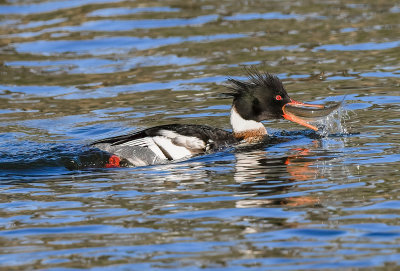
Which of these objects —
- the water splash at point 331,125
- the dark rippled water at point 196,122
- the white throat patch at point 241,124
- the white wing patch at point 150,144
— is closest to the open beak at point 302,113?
the water splash at point 331,125

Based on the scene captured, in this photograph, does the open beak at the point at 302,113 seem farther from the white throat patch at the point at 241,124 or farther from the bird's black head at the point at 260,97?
the white throat patch at the point at 241,124

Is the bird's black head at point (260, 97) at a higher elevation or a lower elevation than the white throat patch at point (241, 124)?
higher

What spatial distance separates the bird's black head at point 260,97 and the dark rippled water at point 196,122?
483mm

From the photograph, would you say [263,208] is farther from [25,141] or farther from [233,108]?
[25,141]

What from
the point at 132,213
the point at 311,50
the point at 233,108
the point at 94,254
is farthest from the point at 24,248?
the point at 311,50

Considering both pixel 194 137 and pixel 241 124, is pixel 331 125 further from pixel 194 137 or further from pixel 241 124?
pixel 194 137

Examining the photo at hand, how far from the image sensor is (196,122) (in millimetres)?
11648

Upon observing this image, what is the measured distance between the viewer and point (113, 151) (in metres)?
9.85

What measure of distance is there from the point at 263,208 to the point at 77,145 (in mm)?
4173

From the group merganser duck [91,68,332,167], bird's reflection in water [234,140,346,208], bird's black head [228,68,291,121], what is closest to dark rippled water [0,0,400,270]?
bird's reflection in water [234,140,346,208]

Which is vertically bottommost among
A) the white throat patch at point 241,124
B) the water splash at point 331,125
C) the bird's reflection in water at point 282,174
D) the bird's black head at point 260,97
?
the bird's reflection in water at point 282,174

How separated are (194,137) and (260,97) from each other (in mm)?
1303

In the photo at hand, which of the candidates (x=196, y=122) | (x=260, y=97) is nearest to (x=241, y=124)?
(x=260, y=97)

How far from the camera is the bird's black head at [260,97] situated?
10.5 m
